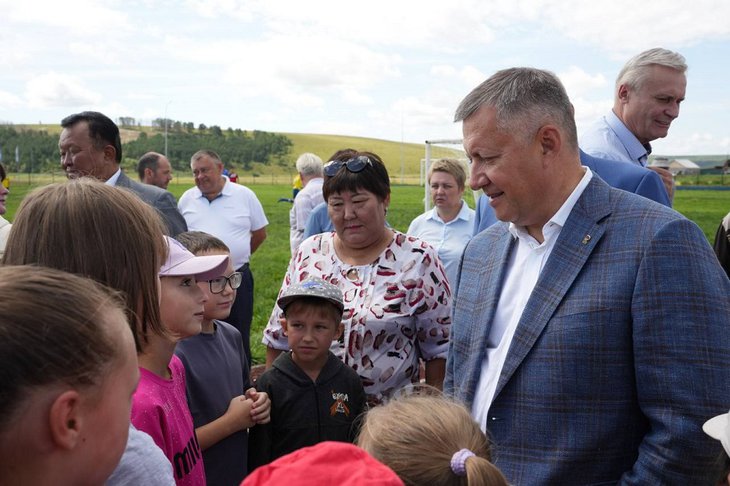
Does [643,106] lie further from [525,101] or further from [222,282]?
[222,282]

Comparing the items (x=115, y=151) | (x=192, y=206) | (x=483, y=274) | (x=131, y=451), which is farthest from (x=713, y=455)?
(x=192, y=206)

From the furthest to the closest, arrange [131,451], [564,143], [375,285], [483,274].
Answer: [375,285] < [483,274] < [564,143] < [131,451]

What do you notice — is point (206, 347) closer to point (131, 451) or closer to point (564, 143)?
point (131, 451)

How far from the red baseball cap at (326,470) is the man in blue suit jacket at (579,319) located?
102 centimetres

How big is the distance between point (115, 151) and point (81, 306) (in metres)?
3.97

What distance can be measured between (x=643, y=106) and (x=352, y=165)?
1885 mm

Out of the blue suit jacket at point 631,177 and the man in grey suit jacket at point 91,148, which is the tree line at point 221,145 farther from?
the blue suit jacket at point 631,177

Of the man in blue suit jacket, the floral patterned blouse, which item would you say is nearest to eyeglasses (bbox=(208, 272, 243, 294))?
the floral patterned blouse

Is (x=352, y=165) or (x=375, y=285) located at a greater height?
(x=352, y=165)

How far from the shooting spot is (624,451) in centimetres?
207

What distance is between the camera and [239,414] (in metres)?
2.91

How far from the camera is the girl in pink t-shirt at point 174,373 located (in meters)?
2.10

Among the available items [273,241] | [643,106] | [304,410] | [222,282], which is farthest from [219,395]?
[273,241]

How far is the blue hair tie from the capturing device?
5.45ft
